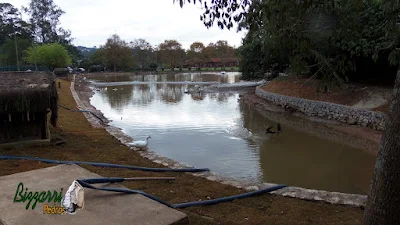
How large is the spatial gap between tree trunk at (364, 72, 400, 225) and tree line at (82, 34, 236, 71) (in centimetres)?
6309

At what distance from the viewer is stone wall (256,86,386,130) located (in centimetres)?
1253

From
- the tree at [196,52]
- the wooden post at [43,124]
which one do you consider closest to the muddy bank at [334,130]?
the wooden post at [43,124]

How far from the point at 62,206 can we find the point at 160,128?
33.8ft

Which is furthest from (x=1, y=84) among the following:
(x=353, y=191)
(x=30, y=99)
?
(x=353, y=191)

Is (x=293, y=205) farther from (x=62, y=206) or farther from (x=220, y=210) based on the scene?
(x=62, y=206)

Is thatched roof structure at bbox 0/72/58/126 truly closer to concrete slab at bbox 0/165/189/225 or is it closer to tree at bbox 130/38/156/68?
concrete slab at bbox 0/165/189/225

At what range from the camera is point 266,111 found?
19.3 meters

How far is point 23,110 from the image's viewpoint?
704 centimetres

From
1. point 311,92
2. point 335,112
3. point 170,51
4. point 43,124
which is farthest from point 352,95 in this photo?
point 170,51

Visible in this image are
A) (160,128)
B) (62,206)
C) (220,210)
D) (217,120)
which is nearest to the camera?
(62,206)

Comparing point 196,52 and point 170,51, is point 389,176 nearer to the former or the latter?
point 170,51

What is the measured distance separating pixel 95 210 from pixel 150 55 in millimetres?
76930

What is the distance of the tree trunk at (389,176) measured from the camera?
2635 mm

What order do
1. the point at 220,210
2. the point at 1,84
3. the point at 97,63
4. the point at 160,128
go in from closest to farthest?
the point at 220,210
the point at 1,84
the point at 160,128
the point at 97,63
